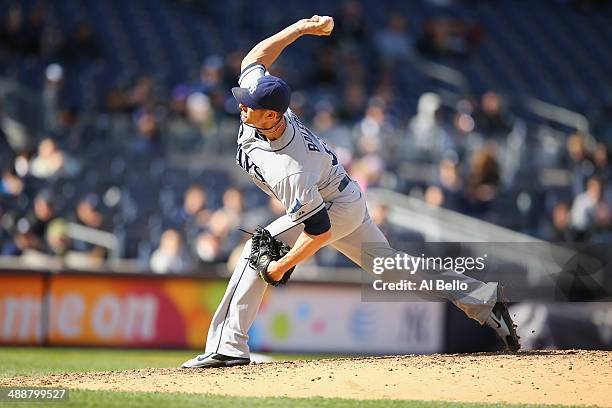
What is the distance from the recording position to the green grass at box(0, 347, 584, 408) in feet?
19.7

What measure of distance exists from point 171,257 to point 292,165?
20.1 feet

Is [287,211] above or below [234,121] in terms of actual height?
below

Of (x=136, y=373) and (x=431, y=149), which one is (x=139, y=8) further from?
(x=136, y=373)

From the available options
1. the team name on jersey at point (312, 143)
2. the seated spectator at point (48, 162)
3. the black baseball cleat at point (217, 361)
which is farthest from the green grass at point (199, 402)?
the seated spectator at point (48, 162)

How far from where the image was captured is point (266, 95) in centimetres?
657

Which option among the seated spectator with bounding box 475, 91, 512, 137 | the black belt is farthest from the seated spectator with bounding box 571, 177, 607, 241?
the black belt

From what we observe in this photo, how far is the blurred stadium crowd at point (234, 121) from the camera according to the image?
45.3 feet

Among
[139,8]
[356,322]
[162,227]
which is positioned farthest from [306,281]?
[139,8]

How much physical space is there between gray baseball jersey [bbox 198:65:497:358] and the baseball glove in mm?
85

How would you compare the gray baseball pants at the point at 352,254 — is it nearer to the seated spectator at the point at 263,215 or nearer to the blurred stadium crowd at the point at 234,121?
the blurred stadium crowd at the point at 234,121

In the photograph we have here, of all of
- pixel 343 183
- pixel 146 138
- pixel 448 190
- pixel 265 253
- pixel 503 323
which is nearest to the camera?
pixel 265 253

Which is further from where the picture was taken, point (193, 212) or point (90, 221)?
point (193, 212)

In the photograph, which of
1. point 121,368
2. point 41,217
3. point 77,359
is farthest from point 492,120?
point 121,368

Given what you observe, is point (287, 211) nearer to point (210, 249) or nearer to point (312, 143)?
point (312, 143)
